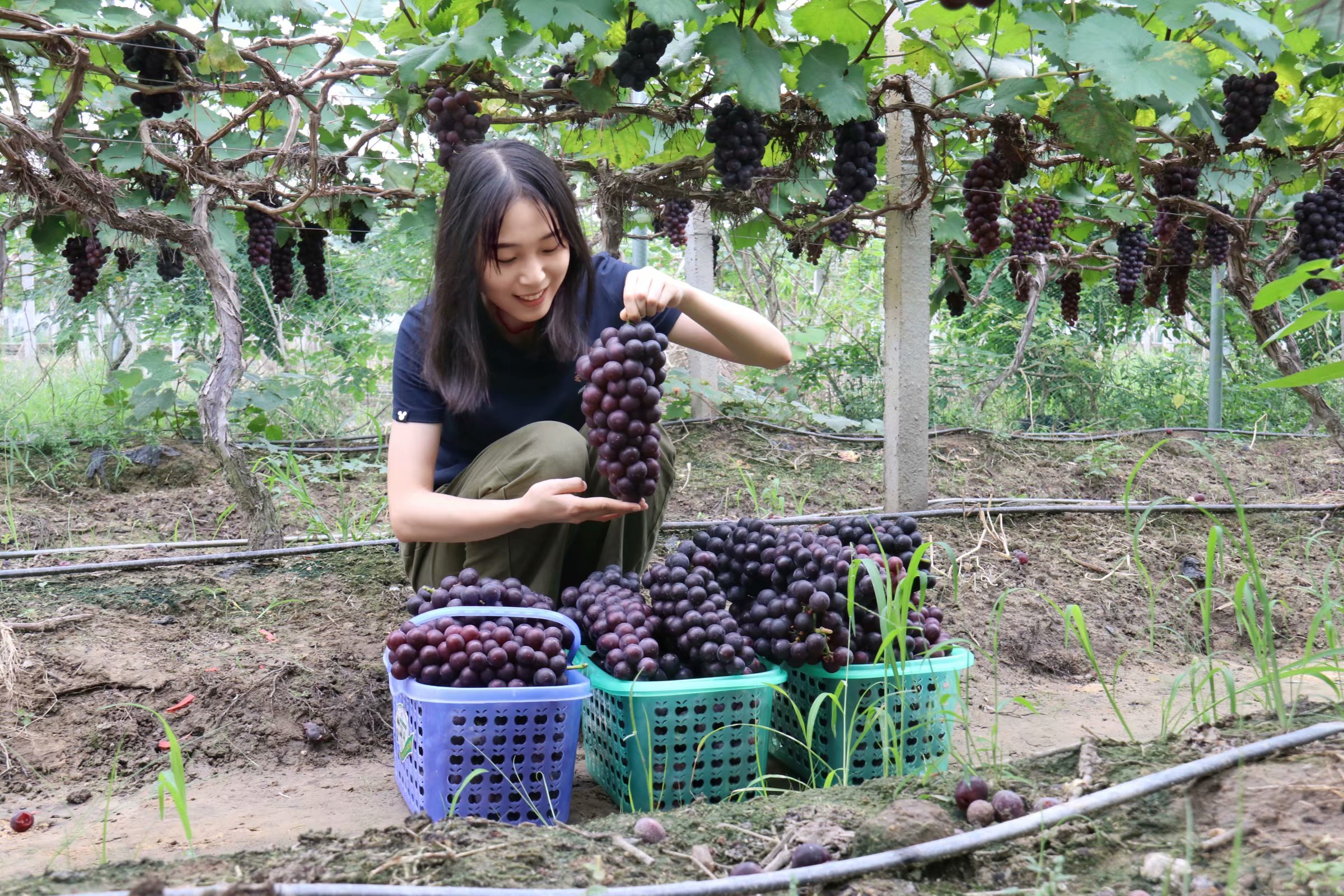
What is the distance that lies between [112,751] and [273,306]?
544 cm

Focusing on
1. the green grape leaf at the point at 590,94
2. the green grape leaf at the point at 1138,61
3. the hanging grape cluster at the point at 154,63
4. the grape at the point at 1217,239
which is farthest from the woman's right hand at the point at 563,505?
the grape at the point at 1217,239

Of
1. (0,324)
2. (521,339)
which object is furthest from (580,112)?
(0,324)

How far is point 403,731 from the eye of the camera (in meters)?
1.90

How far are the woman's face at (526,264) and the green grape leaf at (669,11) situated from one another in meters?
0.75

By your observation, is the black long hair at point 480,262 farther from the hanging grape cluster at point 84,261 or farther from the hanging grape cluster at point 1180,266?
the hanging grape cluster at point 1180,266

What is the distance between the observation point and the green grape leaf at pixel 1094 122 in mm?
2992

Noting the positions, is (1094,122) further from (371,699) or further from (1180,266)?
(371,699)

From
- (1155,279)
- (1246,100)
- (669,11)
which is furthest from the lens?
(1155,279)

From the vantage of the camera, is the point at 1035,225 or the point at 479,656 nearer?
the point at 479,656

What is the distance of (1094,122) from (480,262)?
77.7 inches

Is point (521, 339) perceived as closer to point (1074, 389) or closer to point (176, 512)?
point (176, 512)

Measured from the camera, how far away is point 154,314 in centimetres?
749

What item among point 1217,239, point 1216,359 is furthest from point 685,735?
point 1216,359

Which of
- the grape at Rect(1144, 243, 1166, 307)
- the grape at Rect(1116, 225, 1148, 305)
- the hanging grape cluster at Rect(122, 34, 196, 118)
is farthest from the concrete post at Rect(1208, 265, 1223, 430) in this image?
the hanging grape cluster at Rect(122, 34, 196, 118)
